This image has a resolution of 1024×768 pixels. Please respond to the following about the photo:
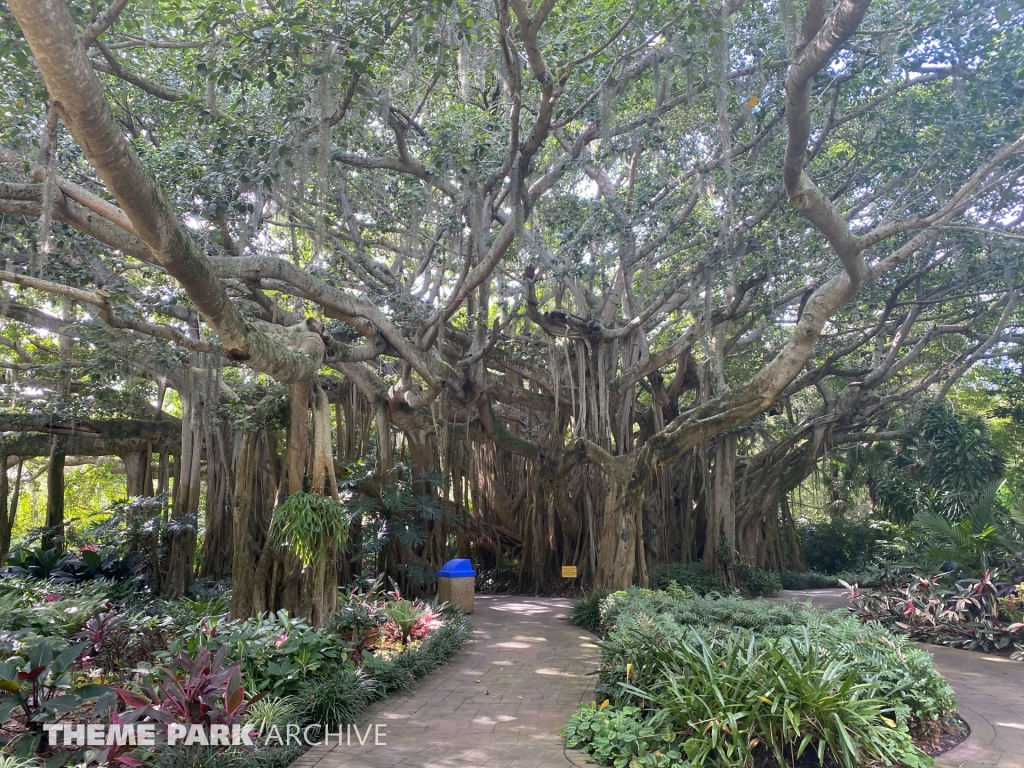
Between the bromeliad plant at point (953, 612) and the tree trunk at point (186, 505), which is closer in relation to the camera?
the bromeliad plant at point (953, 612)

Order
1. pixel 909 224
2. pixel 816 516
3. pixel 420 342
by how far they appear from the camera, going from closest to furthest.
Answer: pixel 909 224 < pixel 420 342 < pixel 816 516

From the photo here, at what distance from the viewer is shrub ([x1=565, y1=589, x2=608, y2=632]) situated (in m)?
8.12

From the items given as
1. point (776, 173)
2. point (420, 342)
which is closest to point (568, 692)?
point (420, 342)

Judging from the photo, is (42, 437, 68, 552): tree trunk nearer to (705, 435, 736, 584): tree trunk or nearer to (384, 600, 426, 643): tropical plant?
(384, 600, 426, 643): tropical plant

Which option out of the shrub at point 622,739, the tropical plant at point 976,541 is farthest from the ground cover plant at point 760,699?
the tropical plant at point 976,541

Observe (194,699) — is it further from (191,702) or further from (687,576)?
(687,576)

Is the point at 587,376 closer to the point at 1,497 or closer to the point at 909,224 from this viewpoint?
the point at 909,224

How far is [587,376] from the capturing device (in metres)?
10.0

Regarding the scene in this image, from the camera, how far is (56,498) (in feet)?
37.4

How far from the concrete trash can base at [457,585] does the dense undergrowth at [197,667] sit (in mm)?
1324

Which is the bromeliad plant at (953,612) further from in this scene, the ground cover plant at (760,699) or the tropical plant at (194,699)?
the tropical plant at (194,699)

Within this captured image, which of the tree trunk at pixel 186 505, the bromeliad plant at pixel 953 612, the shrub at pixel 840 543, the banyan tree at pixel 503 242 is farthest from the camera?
the shrub at pixel 840 543

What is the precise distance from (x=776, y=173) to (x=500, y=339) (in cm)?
432

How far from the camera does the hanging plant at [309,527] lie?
6125 millimetres
